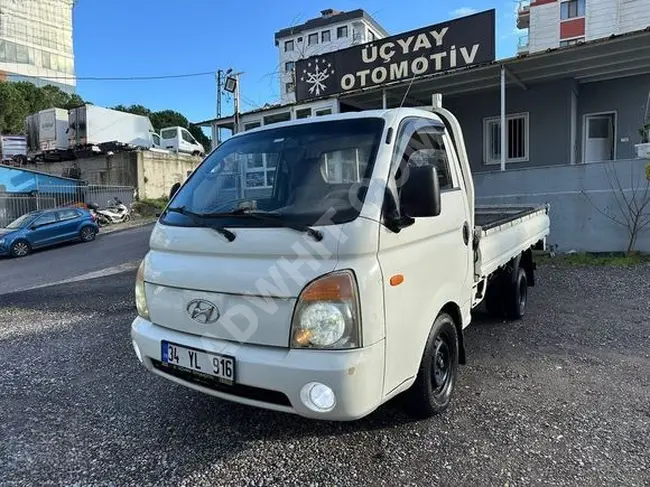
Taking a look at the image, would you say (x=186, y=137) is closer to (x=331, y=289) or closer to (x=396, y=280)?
(x=396, y=280)

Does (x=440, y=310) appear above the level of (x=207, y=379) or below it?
above

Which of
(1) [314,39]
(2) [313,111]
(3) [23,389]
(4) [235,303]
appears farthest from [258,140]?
(1) [314,39]

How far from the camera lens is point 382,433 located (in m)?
2.95

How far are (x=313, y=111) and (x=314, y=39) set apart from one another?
50396mm

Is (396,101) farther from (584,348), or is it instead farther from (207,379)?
(207,379)

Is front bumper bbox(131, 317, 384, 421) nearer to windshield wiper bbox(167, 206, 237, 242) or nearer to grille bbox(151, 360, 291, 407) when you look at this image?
grille bbox(151, 360, 291, 407)

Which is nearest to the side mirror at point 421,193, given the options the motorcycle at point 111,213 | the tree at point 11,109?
the motorcycle at point 111,213

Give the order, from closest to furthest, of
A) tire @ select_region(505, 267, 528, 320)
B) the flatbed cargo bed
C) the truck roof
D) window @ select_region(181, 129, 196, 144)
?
the truck roof, the flatbed cargo bed, tire @ select_region(505, 267, 528, 320), window @ select_region(181, 129, 196, 144)

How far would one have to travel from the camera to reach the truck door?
250cm

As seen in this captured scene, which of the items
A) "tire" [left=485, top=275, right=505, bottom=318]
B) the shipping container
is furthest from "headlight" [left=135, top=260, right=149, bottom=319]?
the shipping container

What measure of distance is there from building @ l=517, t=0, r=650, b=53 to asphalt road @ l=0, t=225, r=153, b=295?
31.0m

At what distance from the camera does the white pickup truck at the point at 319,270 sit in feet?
7.63

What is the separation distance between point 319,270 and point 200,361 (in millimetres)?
885

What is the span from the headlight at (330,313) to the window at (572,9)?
41.9m
